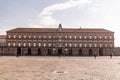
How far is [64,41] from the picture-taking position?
69875mm

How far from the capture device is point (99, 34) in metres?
70.1

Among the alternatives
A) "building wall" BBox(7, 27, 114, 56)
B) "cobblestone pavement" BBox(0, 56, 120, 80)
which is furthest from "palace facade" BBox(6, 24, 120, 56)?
"cobblestone pavement" BBox(0, 56, 120, 80)

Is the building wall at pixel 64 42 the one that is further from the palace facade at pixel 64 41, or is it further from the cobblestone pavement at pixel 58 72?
the cobblestone pavement at pixel 58 72

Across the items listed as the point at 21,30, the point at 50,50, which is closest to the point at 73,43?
the point at 50,50

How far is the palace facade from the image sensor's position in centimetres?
6925

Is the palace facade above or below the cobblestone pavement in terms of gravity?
above

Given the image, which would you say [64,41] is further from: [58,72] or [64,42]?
[58,72]

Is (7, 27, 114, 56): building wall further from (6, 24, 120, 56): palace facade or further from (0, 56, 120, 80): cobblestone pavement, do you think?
(0, 56, 120, 80): cobblestone pavement

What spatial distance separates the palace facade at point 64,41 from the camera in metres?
69.2

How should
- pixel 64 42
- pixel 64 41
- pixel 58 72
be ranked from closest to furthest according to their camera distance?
1. pixel 58 72
2. pixel 64 41
3. pixel 64 42

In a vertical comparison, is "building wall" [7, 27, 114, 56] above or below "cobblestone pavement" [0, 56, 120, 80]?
above

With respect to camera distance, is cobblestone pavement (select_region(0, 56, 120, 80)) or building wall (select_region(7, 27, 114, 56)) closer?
cobblestone pavement (select_region(0, 56, 120, 80))

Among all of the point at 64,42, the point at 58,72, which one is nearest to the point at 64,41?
the point at 64,42

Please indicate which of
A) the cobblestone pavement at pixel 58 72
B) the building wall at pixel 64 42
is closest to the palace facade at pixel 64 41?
the building wall at pixel 64 42
